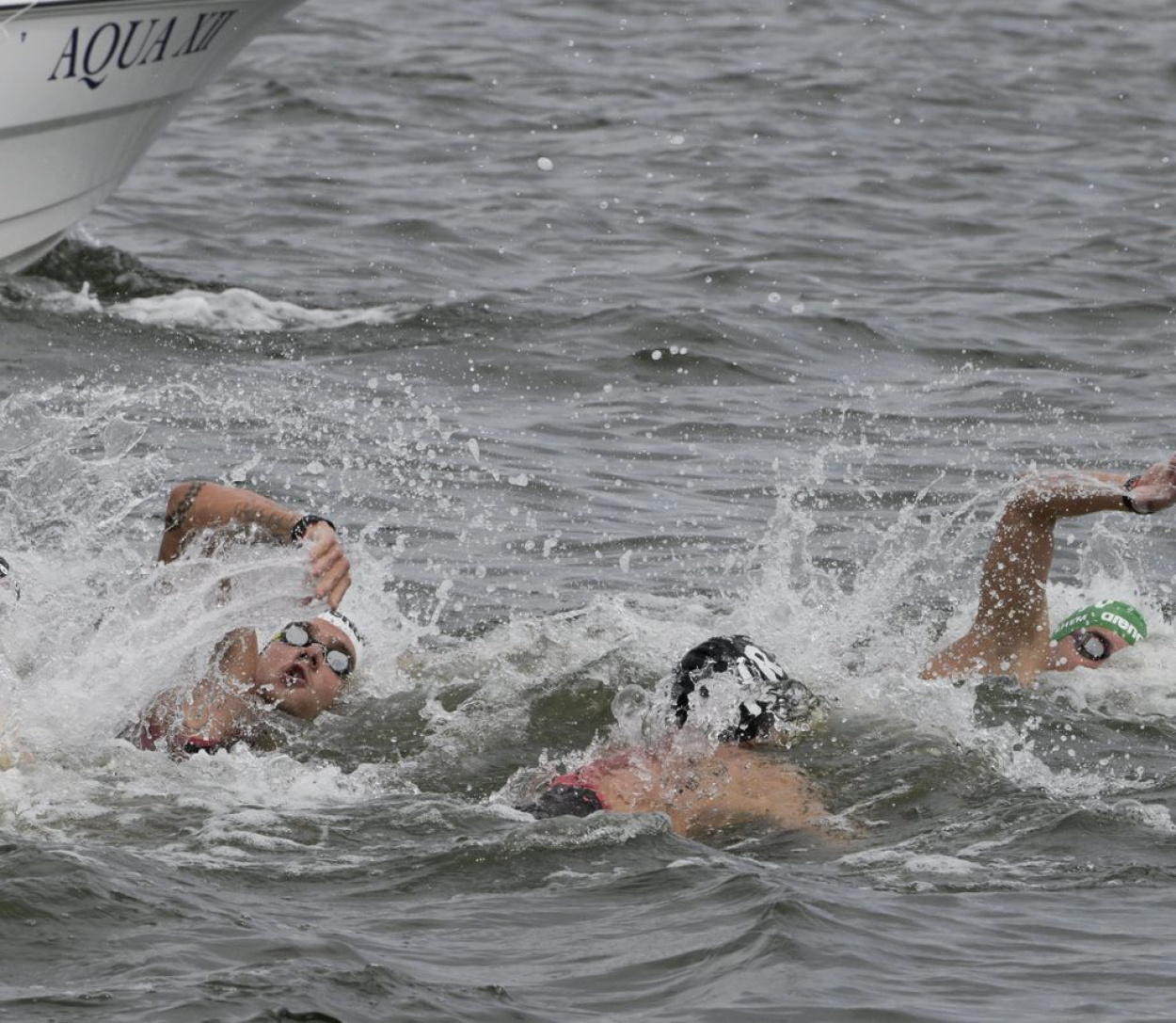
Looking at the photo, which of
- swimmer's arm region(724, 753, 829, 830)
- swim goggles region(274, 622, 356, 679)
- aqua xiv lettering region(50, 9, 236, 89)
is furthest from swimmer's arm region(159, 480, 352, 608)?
aqua xiv lettering region(50, 9, 236, 89)

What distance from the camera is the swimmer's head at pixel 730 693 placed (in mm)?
7637

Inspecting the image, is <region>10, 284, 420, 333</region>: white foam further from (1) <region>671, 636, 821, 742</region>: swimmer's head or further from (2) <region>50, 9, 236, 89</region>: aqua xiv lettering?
(1) <region>671, 636, 821, 742</region>: swimmer's head

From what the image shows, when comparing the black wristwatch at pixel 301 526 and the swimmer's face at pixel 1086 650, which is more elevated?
the black wristwatch at pixel 301 526

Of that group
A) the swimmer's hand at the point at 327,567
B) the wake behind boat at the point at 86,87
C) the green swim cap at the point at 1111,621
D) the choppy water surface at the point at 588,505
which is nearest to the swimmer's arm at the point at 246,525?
the swimmer's hand at the point at 327,567

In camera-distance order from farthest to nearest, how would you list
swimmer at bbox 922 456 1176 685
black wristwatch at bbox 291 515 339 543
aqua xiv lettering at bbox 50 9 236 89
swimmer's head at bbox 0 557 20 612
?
aqua xiv lettering at bbox 50 9 236 89 → swimmer at bbox 922 456 1176 685 → swimmer's head at bbox 0 557 20 612 → black wristwatch at bbox 291 515 339 543

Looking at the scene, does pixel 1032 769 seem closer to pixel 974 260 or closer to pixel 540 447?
pixel 540 447

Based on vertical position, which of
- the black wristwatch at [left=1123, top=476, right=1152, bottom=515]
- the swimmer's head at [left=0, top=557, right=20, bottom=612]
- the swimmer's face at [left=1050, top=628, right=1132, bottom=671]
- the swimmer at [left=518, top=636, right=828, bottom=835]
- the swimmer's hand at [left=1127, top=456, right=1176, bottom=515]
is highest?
the swimmer's hand at [left=1127, top=456, right=1176, bottom=515]

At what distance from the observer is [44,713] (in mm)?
7711

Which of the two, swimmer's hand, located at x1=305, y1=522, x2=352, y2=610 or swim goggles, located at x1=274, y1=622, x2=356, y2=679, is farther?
swim goggles, located at x1=274, y1=622, x2=356, y2=679

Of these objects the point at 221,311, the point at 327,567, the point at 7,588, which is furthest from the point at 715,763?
the point at 221,311

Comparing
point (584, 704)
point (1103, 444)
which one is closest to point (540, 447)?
point (1103, 444)

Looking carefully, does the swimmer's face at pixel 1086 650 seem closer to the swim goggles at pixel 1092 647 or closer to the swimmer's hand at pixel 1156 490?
the swim goggles at pixel 1092 647

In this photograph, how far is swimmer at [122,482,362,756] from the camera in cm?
710

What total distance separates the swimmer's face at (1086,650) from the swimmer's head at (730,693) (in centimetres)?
180
